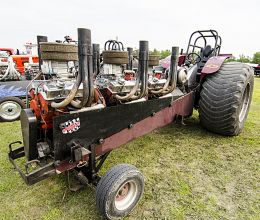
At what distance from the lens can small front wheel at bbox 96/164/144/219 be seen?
82.4 inches

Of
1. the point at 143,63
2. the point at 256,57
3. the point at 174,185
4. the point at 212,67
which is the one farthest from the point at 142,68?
the point at 256,57

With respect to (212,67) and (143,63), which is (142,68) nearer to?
(143,63)

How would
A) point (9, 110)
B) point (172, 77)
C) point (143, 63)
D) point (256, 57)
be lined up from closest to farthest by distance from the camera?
point (143, 63)
point (172, 77)
point (9, 110)
point (256, 57)

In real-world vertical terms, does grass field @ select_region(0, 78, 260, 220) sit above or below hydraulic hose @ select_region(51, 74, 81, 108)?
below

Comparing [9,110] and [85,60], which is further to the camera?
[9,110]

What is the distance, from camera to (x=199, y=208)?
2.39 metres

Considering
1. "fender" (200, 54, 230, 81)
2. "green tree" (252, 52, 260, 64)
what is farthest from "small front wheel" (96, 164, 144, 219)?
"green tree" (252, 52, 260, 64)

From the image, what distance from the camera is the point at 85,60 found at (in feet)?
6.03

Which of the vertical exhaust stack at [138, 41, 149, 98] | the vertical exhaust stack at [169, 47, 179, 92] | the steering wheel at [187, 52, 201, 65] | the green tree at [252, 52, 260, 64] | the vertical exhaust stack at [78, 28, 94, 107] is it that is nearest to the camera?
the vertical exhaust stack at [78, 28, 94, 107]

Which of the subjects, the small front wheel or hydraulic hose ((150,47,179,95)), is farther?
hydraulic hose ((150,47,179,95))

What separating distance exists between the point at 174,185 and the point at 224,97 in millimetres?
1644

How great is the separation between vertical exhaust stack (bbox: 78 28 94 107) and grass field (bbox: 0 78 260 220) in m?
1.19

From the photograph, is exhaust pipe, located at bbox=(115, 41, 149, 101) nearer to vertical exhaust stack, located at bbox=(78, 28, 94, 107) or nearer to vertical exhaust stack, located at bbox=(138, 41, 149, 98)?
vertical exhaust stack, located at bbox=(138, 41, 149, 98)

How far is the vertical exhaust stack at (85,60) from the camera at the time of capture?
5.85 feet
